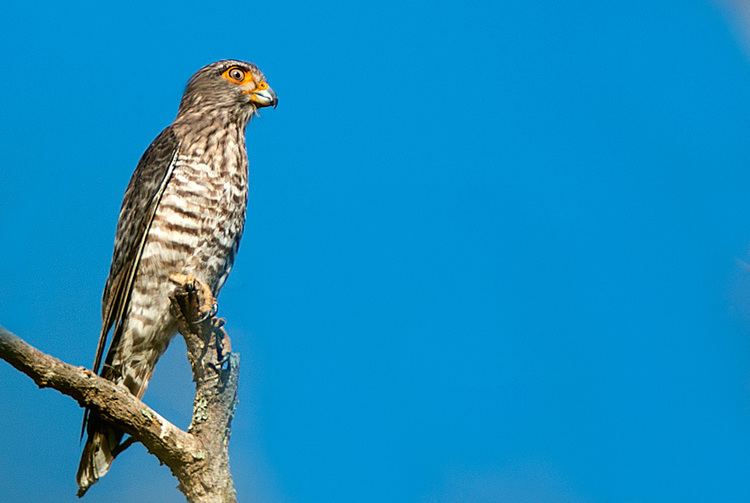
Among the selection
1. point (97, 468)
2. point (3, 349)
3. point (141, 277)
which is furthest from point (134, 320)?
point (3, 349)

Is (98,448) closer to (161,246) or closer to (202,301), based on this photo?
(202,301)

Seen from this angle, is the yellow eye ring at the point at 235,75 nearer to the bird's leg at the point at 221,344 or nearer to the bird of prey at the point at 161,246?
the bird of prey at the point at 161,246

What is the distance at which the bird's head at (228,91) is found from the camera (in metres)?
5.55

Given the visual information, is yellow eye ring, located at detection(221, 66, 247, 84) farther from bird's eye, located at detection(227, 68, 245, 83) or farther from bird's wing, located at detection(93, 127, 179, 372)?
bird's wing, located at detection(93, 127, 179, 372)

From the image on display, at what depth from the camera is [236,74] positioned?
5.73 metres

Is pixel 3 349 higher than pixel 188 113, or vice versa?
pixel 188 113

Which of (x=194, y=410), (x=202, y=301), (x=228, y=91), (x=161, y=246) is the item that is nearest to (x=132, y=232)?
(x=161, y=246)

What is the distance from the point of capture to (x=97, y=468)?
4266mm

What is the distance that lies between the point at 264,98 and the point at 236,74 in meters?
0.27

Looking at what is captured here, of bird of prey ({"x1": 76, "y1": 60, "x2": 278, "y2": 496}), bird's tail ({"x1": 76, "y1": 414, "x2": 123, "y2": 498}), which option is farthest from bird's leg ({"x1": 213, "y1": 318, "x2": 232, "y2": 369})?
bird of prey ({"x1": 76, "y1": 60, "x2": 278, "y2": 496})

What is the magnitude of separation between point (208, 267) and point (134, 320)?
46cm

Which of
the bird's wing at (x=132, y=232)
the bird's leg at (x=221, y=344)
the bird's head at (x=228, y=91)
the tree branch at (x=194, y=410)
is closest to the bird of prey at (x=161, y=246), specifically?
the bird's wing at (x=132, y=232)

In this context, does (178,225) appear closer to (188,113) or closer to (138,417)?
(188,113)

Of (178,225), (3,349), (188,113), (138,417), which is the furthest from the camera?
(188,113)
